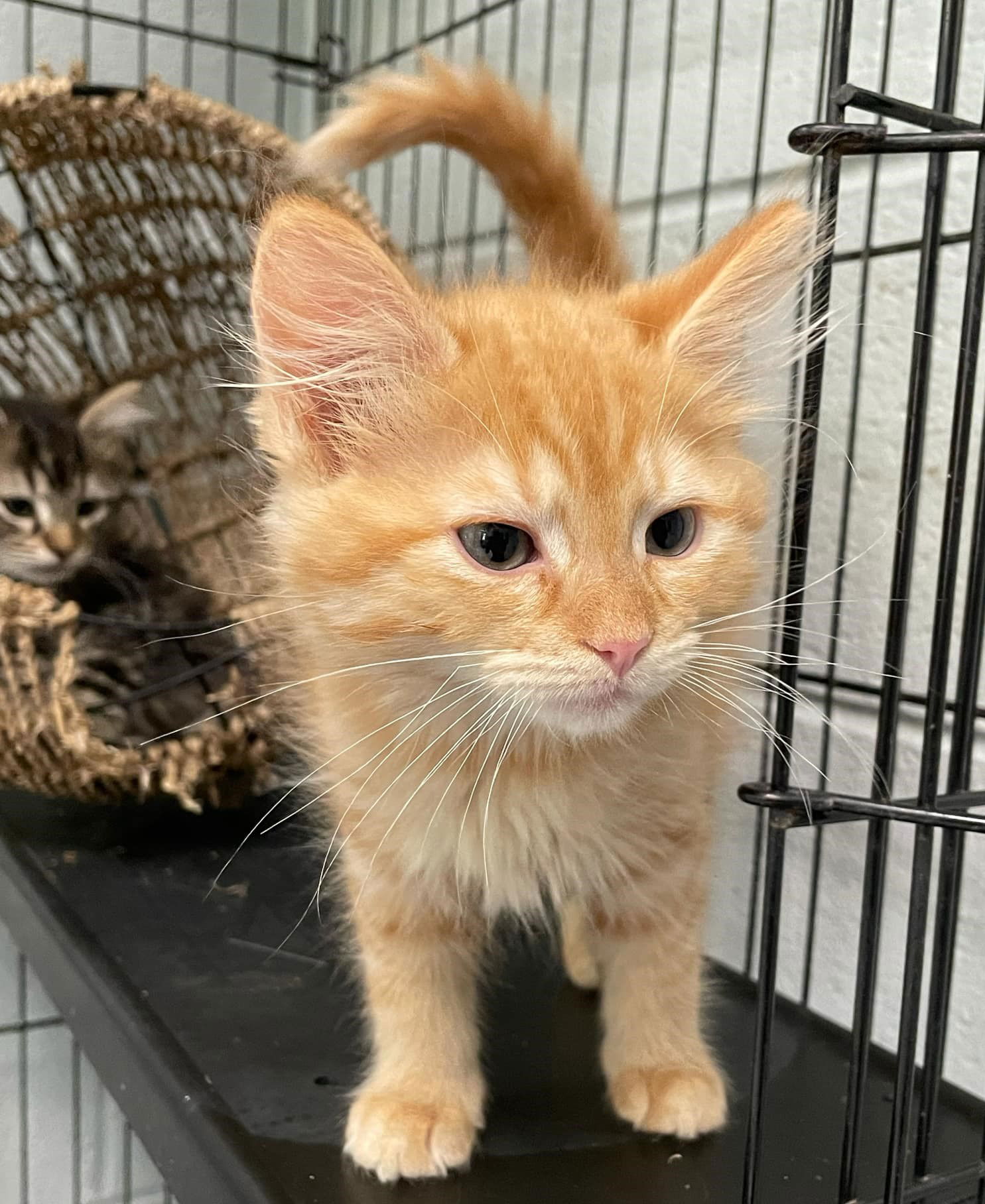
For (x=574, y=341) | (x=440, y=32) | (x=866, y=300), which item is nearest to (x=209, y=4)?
(x=440, y=32)

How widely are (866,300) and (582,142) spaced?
522mm

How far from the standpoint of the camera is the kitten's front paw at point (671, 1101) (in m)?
0.74

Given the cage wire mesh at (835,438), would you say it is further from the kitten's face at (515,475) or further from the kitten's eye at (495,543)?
the kitten's eye at (495,543)

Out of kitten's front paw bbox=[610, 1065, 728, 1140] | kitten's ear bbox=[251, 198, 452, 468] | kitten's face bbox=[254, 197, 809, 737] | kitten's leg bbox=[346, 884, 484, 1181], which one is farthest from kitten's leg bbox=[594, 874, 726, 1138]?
kitten's ear bbox=[251, 198, 452, 468]

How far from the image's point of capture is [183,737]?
44.3 inches

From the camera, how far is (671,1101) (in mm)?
749

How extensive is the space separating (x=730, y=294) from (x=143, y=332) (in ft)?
3.63

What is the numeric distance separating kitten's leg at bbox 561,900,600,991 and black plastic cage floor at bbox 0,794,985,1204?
0.07ft

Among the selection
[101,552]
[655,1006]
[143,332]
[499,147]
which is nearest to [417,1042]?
[655,1006]

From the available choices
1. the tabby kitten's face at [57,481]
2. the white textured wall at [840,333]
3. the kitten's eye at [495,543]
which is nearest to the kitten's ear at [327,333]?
the kitten's eye at [495,543]

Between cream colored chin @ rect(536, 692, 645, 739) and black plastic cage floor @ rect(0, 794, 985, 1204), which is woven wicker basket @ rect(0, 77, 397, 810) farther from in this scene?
cream colored chin @ rect(536, 692, 645, 739)

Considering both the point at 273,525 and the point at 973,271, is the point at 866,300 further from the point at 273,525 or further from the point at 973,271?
the point at 273,525

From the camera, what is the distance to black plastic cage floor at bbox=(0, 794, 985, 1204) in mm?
696

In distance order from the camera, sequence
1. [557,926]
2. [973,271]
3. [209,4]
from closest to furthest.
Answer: [973,271], [557,926], [209,4]
